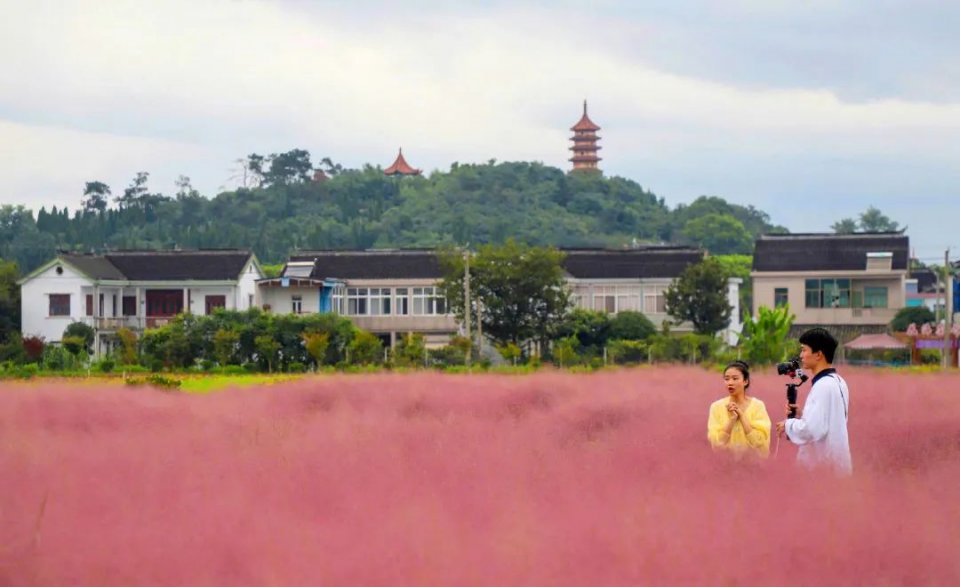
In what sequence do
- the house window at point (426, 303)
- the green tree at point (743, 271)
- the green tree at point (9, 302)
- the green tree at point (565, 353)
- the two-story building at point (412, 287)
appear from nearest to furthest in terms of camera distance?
1. the green tree at point (565, 353)
2. the green tree at point (9, 302)
3. the two-story building at point (412, 287)
4. the house window at point (426, 303)
5. the green tree at point (743, 271)

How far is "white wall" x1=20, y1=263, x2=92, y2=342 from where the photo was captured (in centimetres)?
5284

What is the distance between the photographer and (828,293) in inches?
2315

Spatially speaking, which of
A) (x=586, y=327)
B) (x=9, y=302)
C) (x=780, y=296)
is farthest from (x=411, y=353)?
(x=780, y=296)

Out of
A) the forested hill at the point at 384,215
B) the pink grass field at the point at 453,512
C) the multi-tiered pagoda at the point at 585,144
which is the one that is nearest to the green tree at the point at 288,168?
the forested hill at the point at 384,215

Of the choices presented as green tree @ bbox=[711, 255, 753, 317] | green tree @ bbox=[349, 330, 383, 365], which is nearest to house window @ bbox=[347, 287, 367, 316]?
green tree @ bbox=[349, 330, 383, 365]

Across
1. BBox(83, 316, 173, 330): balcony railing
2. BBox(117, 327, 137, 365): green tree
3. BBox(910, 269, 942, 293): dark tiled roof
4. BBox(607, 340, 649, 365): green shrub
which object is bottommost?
BBox(607, 340, 649, 365): green shrub

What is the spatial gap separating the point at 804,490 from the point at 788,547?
0.97m

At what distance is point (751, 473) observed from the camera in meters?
8.20

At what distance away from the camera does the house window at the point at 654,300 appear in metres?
56.2

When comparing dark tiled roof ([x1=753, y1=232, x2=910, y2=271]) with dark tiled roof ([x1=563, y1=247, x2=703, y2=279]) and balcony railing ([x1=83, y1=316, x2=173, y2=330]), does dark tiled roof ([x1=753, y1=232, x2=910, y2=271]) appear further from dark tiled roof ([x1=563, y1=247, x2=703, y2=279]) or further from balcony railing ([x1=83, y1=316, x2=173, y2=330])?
balcony railing ([x1=83, y1=316, x2=173, y2=330])

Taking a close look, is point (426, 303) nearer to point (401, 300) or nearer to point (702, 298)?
point (401, 300)

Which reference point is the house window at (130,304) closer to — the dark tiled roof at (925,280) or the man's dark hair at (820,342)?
the dark tiled roof at (925,280)

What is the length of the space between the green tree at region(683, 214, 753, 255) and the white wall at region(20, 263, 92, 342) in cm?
7285

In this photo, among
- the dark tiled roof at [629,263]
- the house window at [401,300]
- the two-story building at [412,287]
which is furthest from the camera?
the dark tiled roof at [629,263]
